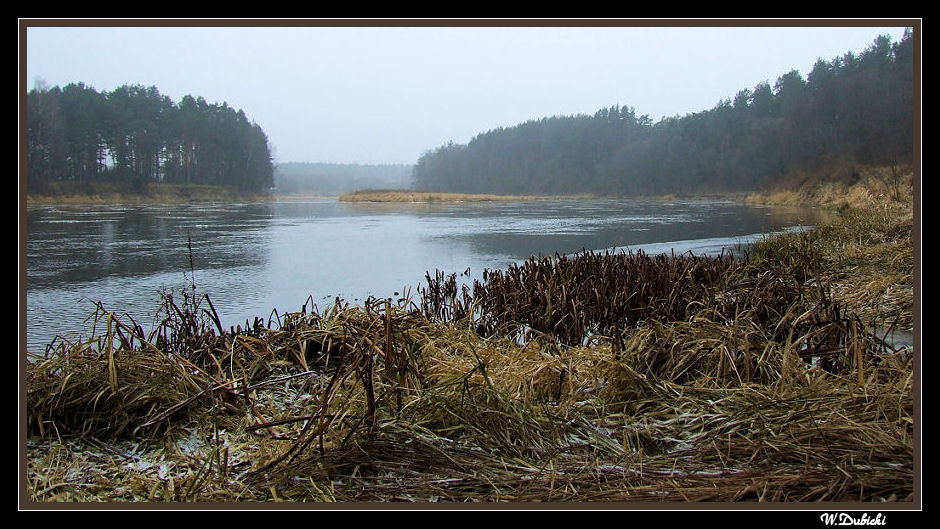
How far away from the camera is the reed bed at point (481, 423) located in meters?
1.77

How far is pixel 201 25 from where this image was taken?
193 cm

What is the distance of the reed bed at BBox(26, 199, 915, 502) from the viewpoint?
177 centimetres

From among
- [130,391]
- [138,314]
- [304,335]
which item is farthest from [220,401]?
[138,314]

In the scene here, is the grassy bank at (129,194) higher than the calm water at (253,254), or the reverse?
the grassy bank at (129,194)

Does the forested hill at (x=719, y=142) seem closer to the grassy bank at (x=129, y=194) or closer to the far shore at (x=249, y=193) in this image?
the far shore at (x=249, y=193)

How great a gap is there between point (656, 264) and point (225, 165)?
23.0 ft

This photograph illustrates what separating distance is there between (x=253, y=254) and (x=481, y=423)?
724 centimetres

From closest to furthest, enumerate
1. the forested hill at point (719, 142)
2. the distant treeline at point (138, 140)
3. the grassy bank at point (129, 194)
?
the distant treeline at point (138, 140)
the grassy bank at point (129, 194)
the forested hill at point (719, 142)

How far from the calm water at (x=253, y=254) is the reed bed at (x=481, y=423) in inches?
39.5

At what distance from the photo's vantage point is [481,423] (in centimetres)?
215
